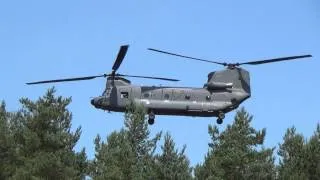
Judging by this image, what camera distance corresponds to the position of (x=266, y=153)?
58938 millimetres

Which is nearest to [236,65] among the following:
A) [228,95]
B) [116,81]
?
[228,95]

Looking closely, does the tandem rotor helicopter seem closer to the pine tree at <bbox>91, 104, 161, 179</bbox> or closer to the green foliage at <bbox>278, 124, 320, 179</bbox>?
the pine tree at <bbox>91, 104, 161, 179</bbox>

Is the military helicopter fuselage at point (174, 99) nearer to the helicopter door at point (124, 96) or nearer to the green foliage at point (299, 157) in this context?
the helicopter door at point (124, 96)

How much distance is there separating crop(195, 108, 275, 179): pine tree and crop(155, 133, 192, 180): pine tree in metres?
2.51

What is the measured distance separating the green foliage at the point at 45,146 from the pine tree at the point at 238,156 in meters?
11.4

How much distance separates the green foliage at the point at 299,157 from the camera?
5894cm

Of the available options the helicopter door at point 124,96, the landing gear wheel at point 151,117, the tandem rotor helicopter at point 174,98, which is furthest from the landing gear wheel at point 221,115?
the helicopter door at point 124,96

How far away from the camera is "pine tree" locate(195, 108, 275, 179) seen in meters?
56.5

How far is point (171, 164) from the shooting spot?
53156 millimetres

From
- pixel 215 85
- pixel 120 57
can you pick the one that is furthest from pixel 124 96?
pixel 215 85

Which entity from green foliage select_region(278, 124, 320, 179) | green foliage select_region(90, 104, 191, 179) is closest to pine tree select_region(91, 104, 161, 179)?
green foliage select_region(90, 104, 191, 179)

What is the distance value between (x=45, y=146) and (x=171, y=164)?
11.6 m

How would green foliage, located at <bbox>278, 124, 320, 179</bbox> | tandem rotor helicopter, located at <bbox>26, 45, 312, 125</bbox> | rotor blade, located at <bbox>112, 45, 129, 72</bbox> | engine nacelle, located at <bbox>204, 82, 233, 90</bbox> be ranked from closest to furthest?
rotor blade, located at <bbox>112, 45, 129, 72</bbox> < tandem rotor helicopter, located at <bbox>26, 45, 312, 125</bbox> < engine nacelle, located at <bbox>204, 82, 233, 90</bbox> < green foliage, located at <bbox>278, 124, 320, 179</bbox>

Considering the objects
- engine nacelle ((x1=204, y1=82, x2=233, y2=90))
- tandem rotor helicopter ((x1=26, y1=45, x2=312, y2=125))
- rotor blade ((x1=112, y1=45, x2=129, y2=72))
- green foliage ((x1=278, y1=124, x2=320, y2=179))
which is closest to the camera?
rotor blade ((x1=112, y1=45, x2=129, y2=72))
